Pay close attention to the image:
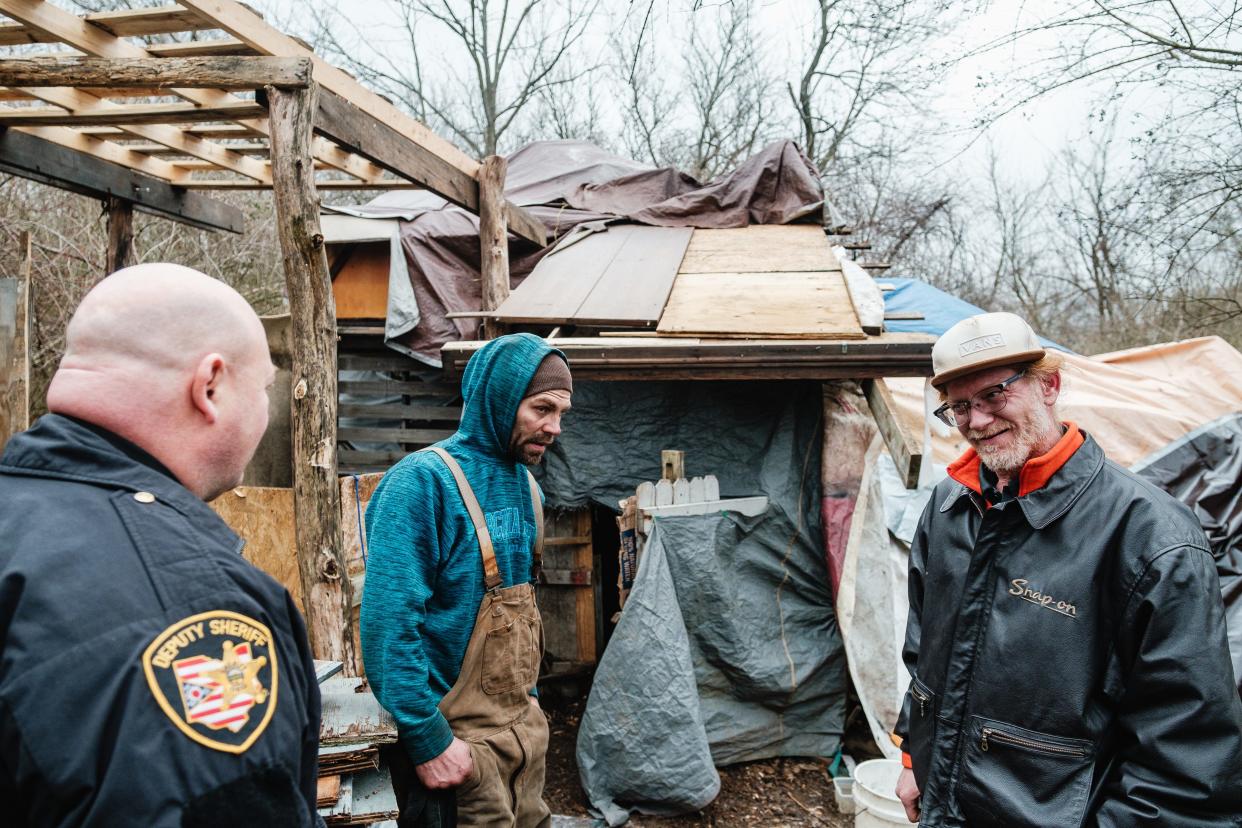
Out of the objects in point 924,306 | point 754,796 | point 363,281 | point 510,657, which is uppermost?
point 363,281

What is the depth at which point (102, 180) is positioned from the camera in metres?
5.77

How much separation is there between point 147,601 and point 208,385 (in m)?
0.34

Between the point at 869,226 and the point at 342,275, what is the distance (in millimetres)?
12516

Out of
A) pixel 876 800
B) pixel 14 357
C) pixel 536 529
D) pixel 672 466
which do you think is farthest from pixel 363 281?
pixel 876 800

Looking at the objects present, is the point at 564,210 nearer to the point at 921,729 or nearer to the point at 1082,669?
the point at 921,729

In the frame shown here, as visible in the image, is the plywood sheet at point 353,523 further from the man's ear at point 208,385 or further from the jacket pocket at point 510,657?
the man's ear at point 208,385

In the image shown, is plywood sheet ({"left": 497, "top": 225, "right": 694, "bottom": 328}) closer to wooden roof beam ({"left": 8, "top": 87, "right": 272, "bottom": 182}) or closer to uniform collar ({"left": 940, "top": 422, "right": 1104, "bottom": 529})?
wooden roof beam ({"left": 8, "top": 87, "right": 272, "bottom": 182})

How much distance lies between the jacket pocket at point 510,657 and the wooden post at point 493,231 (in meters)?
3.59

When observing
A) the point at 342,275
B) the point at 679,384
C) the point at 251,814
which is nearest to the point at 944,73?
the point at 679,384

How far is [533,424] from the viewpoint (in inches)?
101


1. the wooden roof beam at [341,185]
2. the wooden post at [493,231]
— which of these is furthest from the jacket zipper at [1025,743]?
the wooden roof beam at [341,185]

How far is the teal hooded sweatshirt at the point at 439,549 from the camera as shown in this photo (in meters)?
2.24

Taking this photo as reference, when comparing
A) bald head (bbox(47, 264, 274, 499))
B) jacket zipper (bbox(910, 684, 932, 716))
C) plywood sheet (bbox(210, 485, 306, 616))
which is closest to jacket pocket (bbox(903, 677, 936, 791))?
jacket zipper (bbox(910, 684, 932, 716))

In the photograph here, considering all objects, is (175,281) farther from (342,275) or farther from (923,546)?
(342,275)
